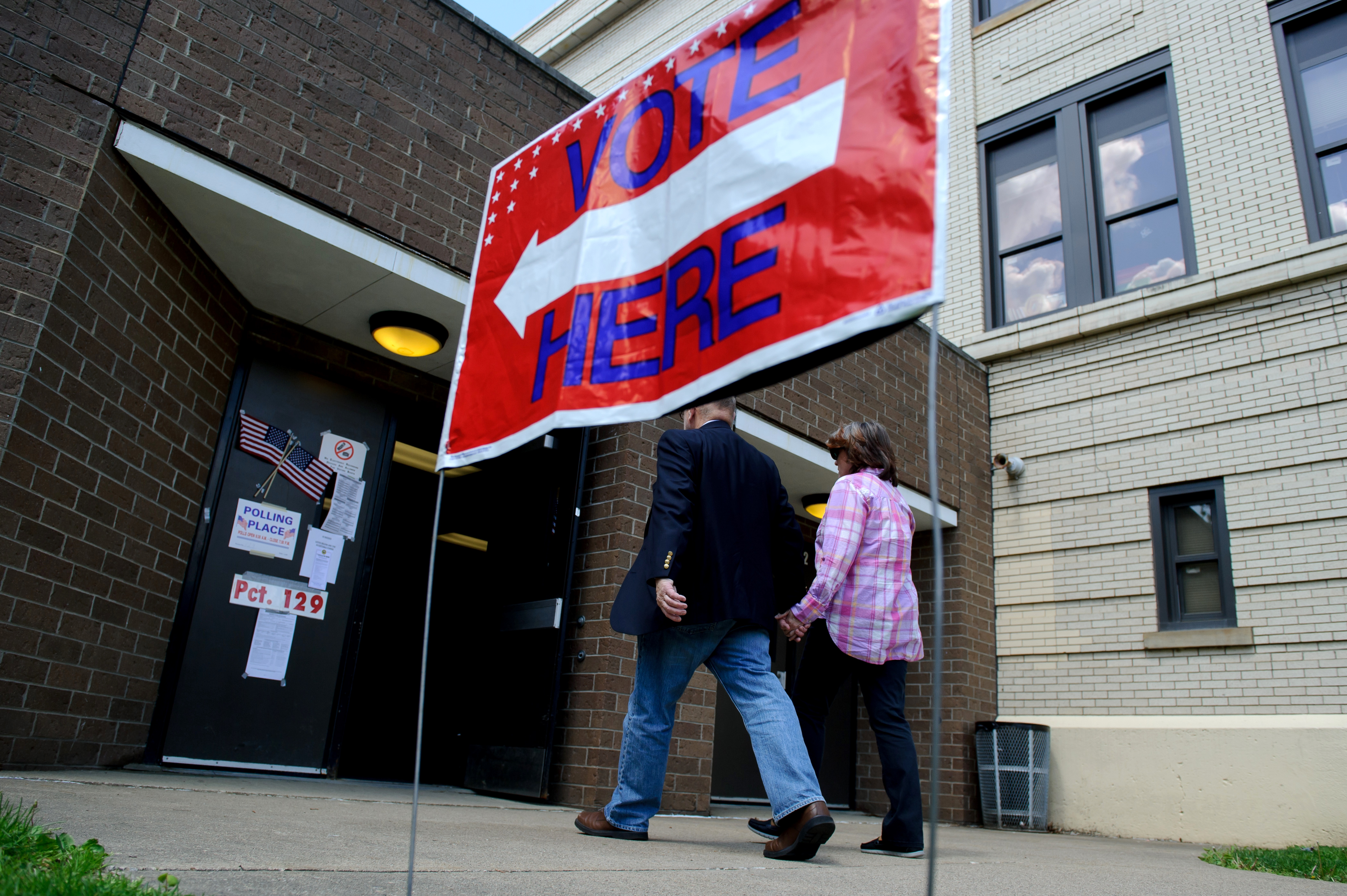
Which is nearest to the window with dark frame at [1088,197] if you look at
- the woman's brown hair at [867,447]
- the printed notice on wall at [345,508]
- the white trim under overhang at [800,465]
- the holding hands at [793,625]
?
the white trim under overhang at [800,465]

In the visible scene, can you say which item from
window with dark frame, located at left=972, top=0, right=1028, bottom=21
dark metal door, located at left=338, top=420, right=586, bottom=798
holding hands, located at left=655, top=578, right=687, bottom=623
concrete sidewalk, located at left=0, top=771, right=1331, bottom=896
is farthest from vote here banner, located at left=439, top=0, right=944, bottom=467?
window with dark frame, located at left=972, top=0, right=1028, bottom=21

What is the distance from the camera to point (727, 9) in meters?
13.9

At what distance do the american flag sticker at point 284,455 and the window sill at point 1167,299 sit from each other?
268 inches

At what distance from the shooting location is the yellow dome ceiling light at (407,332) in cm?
550

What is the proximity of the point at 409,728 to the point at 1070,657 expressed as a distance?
19.4 feet

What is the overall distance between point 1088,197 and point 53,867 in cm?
990

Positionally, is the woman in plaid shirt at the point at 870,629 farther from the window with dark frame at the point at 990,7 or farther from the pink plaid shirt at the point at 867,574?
the window with dark frame at the point at 990,7

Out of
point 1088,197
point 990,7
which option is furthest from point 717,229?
point 990,7

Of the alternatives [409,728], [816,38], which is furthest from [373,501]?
[816,38]

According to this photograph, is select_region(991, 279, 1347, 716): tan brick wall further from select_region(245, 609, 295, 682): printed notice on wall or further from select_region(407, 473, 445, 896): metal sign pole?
select_region(407, 473, 445, 896): metal sign pole

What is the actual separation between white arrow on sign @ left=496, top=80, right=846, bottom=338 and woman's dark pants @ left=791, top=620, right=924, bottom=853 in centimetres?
215

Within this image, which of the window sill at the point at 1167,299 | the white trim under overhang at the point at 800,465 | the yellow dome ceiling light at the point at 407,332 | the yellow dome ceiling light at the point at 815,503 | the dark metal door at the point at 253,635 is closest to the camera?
the dark metal door at the point at 253,635

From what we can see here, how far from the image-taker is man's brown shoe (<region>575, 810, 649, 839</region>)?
3258 mm

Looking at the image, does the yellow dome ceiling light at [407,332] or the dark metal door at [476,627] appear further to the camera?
the yellow dome ceiling light at [407,332]
